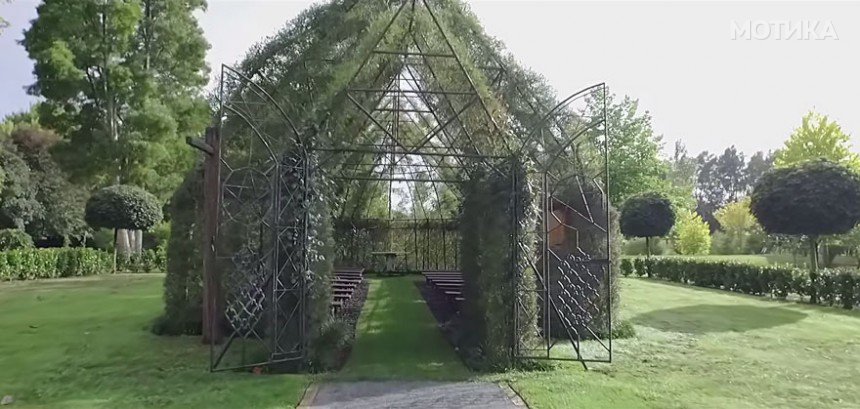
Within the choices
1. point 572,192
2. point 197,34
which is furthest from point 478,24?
point 197,34

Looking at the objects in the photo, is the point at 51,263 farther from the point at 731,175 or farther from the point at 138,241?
the point at 731,175

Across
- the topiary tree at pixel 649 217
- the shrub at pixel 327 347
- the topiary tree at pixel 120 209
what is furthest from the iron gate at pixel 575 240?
the topiary tree at pixel 120 209

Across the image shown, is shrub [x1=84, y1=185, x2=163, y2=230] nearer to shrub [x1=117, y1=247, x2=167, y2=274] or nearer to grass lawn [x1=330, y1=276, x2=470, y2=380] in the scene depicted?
shrub [x1=117, y1=247, x2=167, y2=274]

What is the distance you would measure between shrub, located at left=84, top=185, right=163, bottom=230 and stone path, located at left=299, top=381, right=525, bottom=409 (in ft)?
46.8

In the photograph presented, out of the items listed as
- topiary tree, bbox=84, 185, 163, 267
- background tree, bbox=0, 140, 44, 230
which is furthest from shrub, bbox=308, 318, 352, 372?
background tree, bbox=0, 140, 44, 230

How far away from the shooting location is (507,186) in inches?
292

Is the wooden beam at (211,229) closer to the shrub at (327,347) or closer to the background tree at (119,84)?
the shrub at (327,347)

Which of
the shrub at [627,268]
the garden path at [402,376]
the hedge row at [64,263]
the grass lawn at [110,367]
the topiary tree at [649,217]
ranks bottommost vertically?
the garden path at [402,376]

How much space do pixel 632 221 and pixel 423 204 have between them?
24.1ft

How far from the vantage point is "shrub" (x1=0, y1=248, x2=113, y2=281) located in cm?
1753

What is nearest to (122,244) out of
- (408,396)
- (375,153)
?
(375,153)

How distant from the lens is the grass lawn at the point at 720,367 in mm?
5898

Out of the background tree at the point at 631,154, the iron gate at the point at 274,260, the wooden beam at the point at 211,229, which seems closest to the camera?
the iron gate at the point at 274,260

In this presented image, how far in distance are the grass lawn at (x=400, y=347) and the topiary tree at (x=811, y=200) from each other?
8756 millimetres
